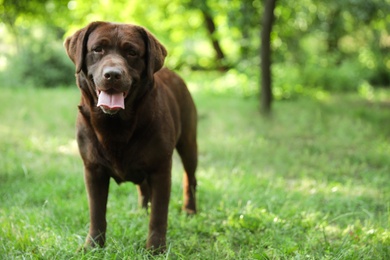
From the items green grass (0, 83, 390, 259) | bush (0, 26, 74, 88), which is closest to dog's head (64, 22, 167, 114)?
green grass (0, 83, 390, 259)

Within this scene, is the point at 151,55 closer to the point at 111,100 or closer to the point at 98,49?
the point at 98,49

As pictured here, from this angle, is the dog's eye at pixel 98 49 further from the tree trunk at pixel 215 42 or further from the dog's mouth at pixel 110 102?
the tree trunk at pixel 215 42

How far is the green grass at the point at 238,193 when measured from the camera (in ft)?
12.8

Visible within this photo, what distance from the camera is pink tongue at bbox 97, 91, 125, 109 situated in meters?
3.30

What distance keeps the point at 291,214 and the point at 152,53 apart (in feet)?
7.18

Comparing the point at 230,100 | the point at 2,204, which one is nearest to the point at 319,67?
the point at 230,100

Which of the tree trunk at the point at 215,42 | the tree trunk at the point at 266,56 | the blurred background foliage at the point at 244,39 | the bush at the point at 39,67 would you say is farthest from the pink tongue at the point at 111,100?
the tree trunk at the point at 215,42

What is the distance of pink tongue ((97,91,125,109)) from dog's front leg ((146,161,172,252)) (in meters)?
0.68

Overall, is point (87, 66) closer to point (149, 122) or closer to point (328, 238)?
point (149, 122)

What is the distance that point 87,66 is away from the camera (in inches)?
138

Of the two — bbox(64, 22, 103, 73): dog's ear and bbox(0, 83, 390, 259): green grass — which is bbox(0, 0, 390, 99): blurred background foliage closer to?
bbox(0, 83, 390, 259): green grass

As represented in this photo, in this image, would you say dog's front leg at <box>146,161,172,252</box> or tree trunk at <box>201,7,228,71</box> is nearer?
dog's front leg at <box>146,161,172,252</box>

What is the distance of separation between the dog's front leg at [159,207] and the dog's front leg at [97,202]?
0.37 metres

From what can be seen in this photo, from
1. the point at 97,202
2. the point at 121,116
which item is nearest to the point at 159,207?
the point at 97,202
